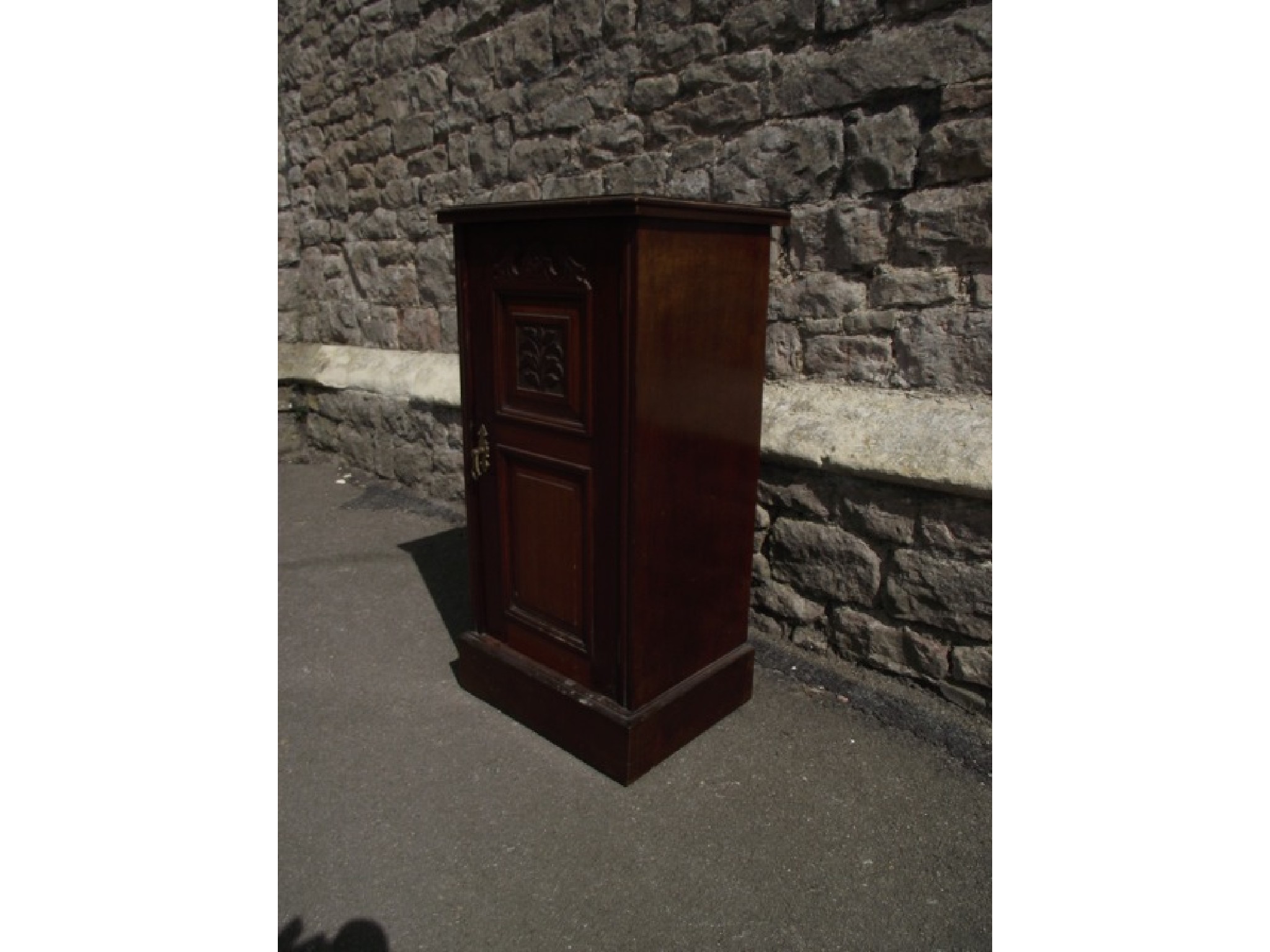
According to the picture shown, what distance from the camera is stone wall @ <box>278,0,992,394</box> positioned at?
264 cm

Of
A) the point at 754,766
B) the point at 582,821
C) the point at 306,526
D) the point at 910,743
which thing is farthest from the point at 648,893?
the point at 306,526

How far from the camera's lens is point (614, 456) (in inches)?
92.8

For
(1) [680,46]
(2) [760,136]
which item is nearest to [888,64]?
(2) [760,136]

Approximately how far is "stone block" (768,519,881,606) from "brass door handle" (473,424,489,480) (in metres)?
1.14

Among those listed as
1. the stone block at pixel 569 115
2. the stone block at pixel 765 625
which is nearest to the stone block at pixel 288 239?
the stone block at pixel 569 115

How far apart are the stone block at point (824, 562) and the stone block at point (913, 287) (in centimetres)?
83

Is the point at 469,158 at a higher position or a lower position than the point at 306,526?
higher

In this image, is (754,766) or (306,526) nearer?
(754,766)

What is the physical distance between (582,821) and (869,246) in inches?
82.0

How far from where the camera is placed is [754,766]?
260 cm

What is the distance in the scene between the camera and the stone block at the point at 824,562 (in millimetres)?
2953

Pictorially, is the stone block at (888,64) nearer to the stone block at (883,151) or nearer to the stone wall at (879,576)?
the stone block at (883,151)

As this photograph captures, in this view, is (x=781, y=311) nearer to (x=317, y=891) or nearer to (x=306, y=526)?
(x=317, y=891)
